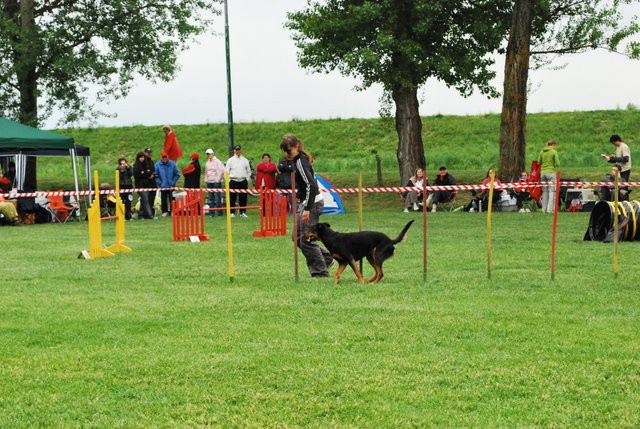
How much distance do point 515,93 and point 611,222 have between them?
1340cm

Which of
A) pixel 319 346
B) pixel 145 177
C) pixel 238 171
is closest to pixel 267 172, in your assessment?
pixel 238 171

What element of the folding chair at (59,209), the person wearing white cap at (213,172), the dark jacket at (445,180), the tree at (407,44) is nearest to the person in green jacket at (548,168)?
the dark jacket at (445,180)

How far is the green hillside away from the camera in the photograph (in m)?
46.9

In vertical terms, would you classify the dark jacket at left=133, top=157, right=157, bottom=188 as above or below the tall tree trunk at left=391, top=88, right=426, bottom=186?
below

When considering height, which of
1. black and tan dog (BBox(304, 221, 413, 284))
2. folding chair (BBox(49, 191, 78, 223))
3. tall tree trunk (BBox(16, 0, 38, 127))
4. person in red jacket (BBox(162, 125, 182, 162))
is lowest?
folding chair (BBox(49, 191, 78, 223))

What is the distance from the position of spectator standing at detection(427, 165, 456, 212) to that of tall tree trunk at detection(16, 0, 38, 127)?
46.8ft

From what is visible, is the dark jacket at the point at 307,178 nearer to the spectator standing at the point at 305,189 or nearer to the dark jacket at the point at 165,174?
the spectator standing at the point at 305,189

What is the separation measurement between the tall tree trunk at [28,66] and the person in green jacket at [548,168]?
1729cm

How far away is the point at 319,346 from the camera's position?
7781 millimetres

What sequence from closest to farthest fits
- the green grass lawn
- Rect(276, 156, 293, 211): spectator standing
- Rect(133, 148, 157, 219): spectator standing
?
1. the green grass lawn
2. Rect(276, 156, 293, 211): spectator standing
3. Rect(133, 148, 157, 219): spectator standing

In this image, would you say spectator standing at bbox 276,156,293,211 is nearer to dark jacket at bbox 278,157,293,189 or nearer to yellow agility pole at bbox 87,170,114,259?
dark jacket at bbox 278,157,293,189

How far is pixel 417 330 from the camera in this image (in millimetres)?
8445

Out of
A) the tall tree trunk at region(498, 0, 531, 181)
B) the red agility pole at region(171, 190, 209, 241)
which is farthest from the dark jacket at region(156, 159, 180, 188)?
the red agility pole at region(171, 190, 209, 241)

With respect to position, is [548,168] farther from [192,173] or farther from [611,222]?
[611,222]
